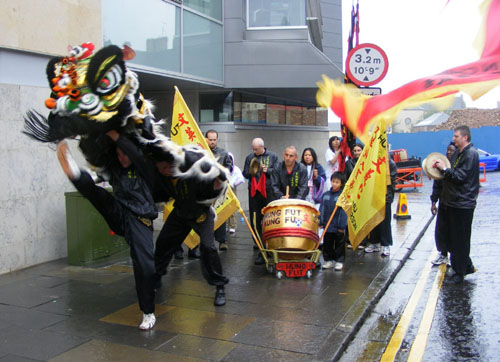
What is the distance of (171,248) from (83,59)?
2384mm

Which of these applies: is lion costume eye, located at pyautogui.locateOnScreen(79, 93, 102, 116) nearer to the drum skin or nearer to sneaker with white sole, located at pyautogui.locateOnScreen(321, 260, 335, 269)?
the drum skin

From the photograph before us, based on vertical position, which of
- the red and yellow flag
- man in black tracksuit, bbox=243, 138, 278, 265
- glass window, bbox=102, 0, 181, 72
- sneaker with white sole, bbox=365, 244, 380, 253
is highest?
glass window, bbox=102, 0, 181, 72

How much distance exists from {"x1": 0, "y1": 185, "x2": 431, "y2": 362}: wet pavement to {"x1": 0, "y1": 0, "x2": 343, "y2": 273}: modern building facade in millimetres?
1123

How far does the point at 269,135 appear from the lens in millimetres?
15570

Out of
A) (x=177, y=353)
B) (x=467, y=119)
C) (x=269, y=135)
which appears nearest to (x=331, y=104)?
(x=177, y=353)

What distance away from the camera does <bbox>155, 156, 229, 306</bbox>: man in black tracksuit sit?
5.45 meters

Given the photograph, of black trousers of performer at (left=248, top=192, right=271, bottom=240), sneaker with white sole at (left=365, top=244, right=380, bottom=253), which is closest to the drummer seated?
black trousers of performer at (left=248, top=192, right=271, bottom=240)

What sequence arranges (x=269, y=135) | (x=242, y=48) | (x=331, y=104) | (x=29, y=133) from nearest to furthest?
(x=331, y=104)
(x=29, y=133)
(x=242, y=48)
(x=269, y=135)

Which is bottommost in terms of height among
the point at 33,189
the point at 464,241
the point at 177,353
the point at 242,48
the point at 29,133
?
the point at 177,353

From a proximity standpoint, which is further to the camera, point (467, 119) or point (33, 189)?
point (467, 119)

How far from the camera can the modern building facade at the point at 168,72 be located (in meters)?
7.31

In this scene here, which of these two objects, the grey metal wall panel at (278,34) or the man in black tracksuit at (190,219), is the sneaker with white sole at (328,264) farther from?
the grey metal wall panel at (278,34)

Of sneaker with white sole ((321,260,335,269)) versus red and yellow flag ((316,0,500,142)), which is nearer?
red and yellow flag ((316,0,500,142))

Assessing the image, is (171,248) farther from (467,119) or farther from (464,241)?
(467,119)
